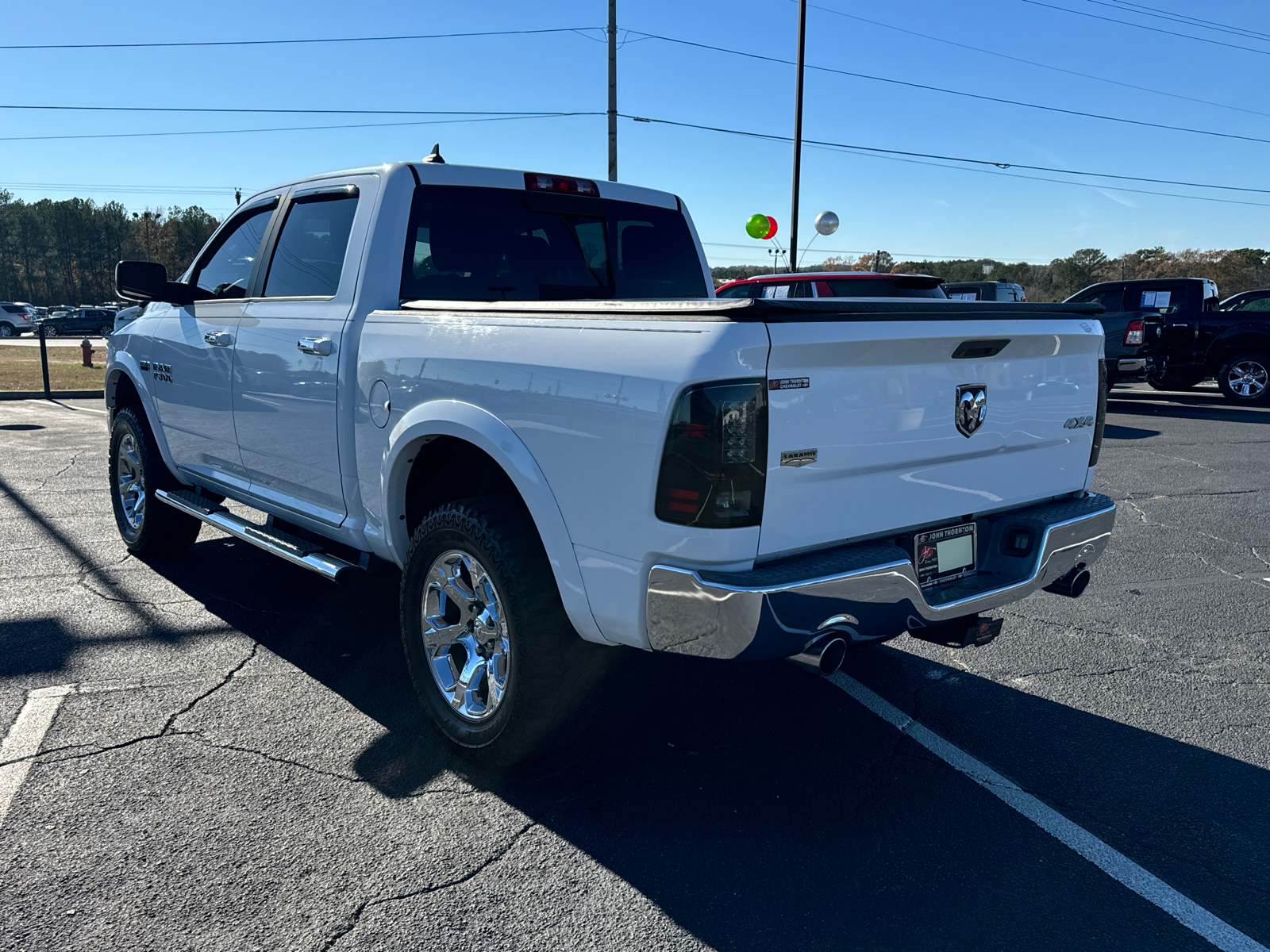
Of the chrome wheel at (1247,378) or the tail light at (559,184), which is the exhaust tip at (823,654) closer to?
the tail light at (559,184)

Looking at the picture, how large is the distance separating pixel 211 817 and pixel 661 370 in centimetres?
199

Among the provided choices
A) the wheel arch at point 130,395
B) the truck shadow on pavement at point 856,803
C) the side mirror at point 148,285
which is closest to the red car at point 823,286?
the wheel arch at point 130,395

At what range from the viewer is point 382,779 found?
3.13 m

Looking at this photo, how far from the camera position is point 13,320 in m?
47.0

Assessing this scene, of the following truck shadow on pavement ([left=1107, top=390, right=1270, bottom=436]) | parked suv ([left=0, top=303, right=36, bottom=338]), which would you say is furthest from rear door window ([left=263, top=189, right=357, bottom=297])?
parked suv ([left=0, top=303, right=36, bottom=338])

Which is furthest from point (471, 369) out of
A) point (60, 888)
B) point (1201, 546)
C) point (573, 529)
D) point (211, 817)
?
point (1201, 546)

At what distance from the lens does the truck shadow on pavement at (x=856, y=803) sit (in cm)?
241

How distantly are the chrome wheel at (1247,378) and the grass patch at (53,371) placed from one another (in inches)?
696

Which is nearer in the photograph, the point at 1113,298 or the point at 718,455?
the point at 718,455

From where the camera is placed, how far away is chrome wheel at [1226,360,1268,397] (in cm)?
1564

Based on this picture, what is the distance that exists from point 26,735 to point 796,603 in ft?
9.58

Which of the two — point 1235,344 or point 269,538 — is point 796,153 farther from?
point 269,538

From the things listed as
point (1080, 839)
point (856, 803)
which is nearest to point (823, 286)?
point (856, 803)

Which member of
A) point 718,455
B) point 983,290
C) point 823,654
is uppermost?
point 983,290
